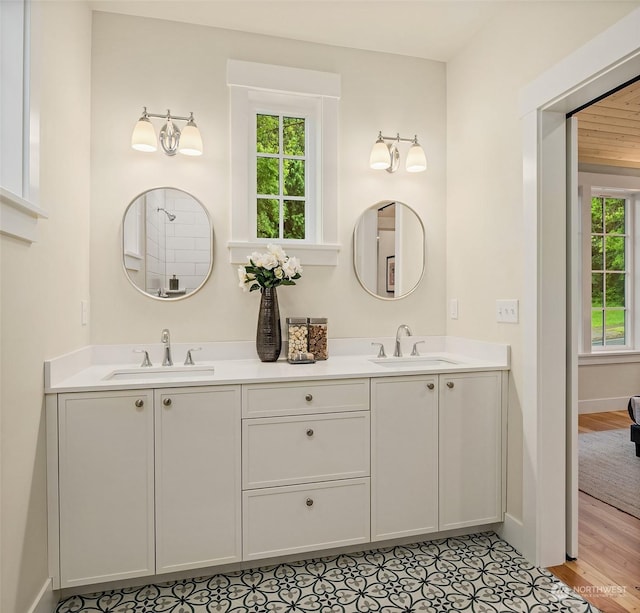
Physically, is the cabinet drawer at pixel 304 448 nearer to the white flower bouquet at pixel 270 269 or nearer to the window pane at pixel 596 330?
the white flower bouquet at pixel 270 269

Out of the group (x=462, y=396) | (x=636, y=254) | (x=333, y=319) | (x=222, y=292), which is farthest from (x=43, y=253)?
(x=636, y=254)

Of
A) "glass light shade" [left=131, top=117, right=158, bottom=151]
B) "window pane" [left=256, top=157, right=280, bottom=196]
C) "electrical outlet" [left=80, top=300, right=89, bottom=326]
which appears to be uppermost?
"glass light shade" [left=131, top=117, right=158, bottom=151]

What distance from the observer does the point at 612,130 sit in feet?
12.9

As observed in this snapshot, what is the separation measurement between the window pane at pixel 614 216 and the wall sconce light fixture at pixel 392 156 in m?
3.22

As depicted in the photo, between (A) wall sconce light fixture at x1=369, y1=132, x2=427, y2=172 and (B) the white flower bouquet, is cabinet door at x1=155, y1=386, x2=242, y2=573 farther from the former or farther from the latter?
(A) wall sconce light fixture at x1=369, y1=132, x2=427, y2=172

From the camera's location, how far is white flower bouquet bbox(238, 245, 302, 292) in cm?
243

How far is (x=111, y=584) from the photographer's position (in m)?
1.97

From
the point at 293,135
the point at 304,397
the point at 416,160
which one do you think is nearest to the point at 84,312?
the point at 304,397

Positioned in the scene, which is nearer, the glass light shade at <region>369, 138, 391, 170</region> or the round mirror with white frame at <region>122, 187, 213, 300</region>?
the round mirror with white frame at <region>122, 187, 213, 300</region>

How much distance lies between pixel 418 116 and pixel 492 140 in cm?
60

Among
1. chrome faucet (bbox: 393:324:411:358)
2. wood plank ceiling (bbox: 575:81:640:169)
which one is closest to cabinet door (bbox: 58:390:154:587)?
chrome faucet (bbox: 393:324:411:358)

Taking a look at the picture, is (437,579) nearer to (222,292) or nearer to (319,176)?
(222,292)

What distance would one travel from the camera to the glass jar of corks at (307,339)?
2492 mm

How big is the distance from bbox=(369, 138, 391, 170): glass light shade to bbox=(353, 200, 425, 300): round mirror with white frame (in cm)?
22
